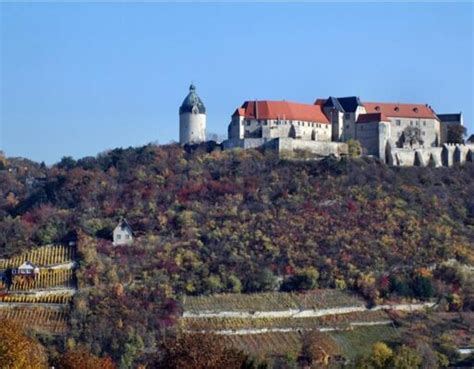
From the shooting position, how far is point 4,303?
196 feet

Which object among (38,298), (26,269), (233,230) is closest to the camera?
(38,298)

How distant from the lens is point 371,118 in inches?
3103

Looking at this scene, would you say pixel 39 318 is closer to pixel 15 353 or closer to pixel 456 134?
pixel 15 353

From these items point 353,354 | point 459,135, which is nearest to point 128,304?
point 353,354

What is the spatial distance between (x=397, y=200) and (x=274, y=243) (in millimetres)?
8881

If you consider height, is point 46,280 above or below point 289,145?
below

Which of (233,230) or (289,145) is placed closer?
(233,230)

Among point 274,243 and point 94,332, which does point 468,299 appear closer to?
point 274,243

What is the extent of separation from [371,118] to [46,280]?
24.8 meters

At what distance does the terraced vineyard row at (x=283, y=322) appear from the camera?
58.7m

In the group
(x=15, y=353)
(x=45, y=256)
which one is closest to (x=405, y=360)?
(x=15, y=353)

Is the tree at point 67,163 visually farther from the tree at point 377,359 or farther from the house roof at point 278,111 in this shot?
the tree at point 377,359

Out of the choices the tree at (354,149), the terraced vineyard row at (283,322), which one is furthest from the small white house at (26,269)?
the tree at (354,149)

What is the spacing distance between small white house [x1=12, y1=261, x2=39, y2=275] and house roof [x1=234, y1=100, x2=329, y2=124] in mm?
18663
